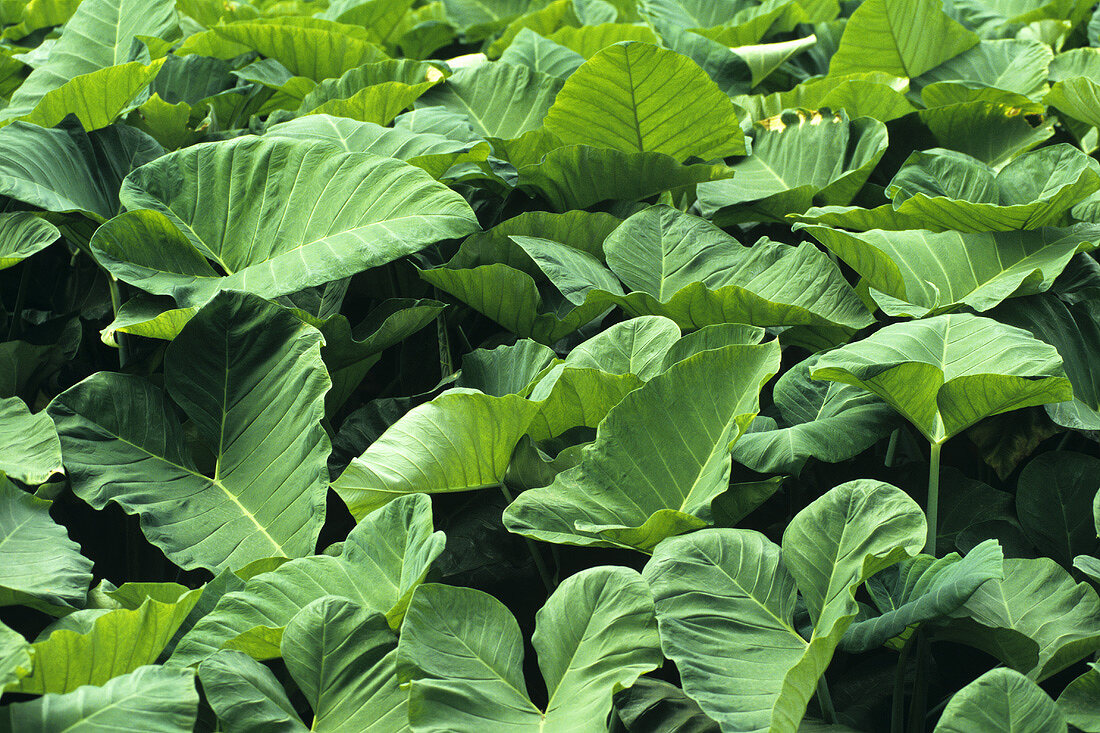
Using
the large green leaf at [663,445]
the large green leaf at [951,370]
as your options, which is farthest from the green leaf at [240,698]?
the large green leaf at [951,370]

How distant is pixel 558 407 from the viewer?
0.82m

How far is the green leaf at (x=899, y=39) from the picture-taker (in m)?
1.44

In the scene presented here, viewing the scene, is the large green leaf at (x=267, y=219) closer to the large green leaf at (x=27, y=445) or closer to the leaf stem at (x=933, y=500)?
the large green leaf at (x=27, y=445)

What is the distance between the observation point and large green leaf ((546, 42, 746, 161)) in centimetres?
113

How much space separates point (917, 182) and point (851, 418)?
42 centimetres

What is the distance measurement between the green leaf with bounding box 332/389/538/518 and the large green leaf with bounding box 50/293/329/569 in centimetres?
6

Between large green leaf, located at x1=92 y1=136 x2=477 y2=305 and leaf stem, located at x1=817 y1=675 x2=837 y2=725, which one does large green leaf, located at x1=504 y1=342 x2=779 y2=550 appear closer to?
leaf stem, located at x1=817 y1=675 x2=837 y2=725

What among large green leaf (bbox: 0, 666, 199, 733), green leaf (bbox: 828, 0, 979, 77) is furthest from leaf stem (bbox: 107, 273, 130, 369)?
green leaf (bbox: 828, 0, 979, 77)

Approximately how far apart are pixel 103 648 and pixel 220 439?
0.99ft

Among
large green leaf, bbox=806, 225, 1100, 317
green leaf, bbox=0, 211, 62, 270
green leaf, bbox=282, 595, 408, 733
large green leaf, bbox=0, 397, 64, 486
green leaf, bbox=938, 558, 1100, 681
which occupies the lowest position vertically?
green leaf, bbox=938, 558, 1100, 681

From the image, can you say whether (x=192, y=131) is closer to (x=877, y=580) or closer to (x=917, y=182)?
(x=917, y=182)

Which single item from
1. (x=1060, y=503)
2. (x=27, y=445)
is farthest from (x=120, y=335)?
(x=1060, y=503)

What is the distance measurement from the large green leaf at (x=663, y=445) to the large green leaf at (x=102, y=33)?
3.69 ft

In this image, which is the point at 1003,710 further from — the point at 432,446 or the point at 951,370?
the point at 432,446
